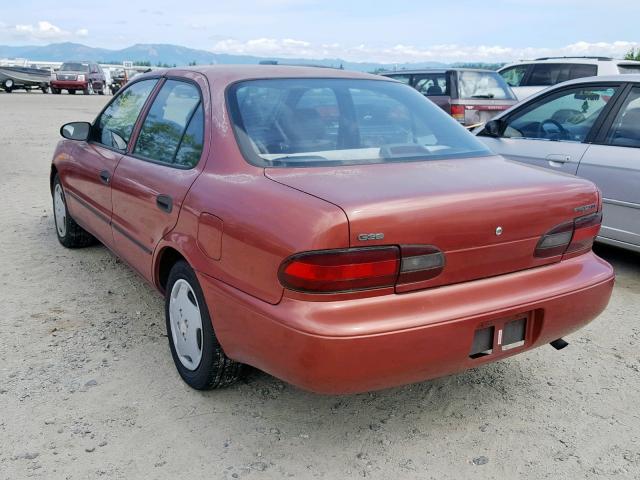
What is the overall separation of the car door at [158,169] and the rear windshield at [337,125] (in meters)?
0.27

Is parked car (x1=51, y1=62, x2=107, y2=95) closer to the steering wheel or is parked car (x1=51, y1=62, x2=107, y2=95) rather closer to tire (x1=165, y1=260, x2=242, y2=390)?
the steering wheel

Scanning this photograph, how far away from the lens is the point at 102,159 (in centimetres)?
413

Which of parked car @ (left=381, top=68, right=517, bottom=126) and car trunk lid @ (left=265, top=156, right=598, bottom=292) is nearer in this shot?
car trunk lid @ (left=265, top=156, right=598, bottom=292)

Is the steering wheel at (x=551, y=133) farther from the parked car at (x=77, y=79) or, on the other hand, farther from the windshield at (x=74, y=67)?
the windshield at (x=74, y=67)

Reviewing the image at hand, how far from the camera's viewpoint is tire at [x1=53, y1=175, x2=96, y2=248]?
5211 millimetres

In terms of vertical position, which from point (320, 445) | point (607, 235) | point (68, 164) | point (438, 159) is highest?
point (438, 159)

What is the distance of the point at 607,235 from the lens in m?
4.91

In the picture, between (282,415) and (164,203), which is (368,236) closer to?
(282,415)

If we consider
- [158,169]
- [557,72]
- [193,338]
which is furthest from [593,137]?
[557,72]

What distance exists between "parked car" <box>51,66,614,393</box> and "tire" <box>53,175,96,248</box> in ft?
5.76

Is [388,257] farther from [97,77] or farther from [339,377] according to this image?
[97,77]

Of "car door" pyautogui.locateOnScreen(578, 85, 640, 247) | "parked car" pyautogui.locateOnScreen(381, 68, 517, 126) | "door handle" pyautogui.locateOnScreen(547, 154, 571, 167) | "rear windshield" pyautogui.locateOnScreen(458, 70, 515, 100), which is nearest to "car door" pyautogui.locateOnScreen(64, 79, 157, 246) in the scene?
"door handle" pyautogui.locateOnScreen(547, 154, 571, 167)

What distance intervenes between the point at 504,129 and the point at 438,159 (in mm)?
2705

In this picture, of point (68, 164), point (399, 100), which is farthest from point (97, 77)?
point (399, 100)
